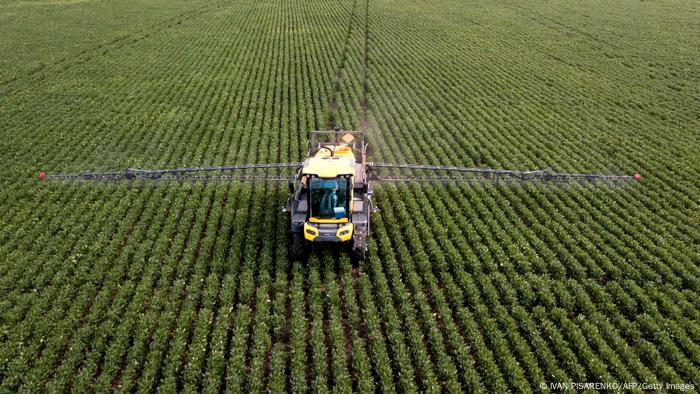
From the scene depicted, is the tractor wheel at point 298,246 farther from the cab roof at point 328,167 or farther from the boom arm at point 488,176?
the boom arm at point 488,176

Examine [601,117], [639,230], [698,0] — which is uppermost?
[698,0]

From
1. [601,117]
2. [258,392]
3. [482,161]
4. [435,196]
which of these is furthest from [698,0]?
[258,392]

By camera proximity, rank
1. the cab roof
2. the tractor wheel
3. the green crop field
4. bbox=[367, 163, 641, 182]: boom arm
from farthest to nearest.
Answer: bbox=[367, 163, 641, 182]: boom arm → the tractor wheel → the cab roof → the green crop field

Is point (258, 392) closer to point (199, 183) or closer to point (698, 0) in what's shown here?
point (199, 183)

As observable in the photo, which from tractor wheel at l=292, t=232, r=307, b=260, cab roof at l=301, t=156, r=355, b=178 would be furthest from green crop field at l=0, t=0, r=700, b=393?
cab roof at l=301, t=156, r=355, b=178

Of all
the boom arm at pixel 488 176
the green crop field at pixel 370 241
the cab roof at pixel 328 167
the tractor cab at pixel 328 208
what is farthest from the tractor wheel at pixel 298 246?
Answer: the boom arm at pixel 488 176

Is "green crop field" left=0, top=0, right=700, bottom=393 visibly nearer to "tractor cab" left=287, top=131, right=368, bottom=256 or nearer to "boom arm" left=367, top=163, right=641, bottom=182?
"boom arm" left=367, top=163, right=641, bottom=182

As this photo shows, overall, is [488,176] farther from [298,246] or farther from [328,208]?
[298,246]

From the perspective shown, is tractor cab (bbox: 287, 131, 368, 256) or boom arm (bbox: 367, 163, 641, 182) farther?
boom arm (bbox: 367, 163, 641, 182)
